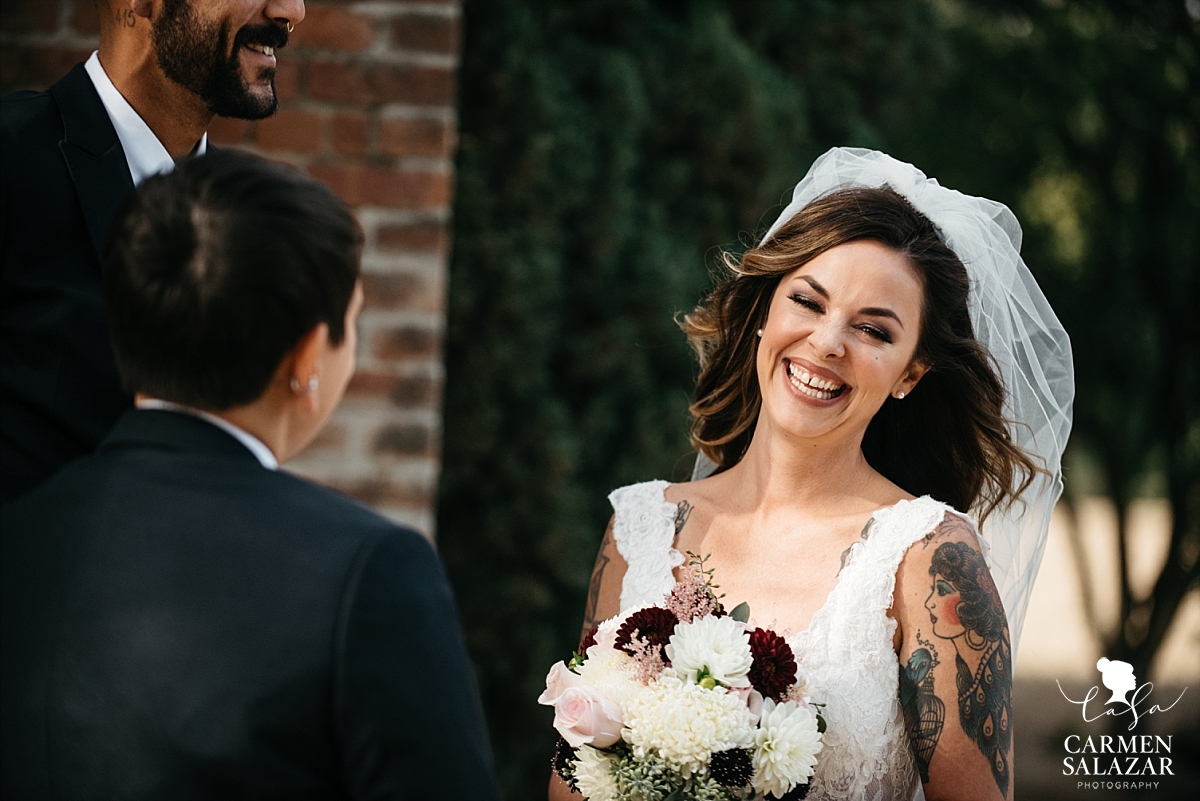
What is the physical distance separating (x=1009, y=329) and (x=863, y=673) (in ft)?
3.16

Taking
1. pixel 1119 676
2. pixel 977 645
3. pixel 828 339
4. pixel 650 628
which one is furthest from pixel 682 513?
pixel 1119 676

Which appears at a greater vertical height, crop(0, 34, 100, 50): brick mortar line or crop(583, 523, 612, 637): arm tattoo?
crop(0, 34, 100, 50): brick mortar line

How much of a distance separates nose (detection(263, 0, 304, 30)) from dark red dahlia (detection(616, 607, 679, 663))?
130 centimetres

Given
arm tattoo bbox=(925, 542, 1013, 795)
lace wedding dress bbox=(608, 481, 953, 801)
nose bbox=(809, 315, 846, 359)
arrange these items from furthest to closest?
nose bbox=(809, 315, 846, 359) → lace wedding dress bbox=(608, 481, 953, 801) → arm tattoo bbox=(925, 542, 1013, 795)

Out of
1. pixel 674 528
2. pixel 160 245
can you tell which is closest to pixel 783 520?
pixel 674 528

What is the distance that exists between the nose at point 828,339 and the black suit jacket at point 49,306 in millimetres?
1444

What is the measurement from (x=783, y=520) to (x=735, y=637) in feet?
2.12

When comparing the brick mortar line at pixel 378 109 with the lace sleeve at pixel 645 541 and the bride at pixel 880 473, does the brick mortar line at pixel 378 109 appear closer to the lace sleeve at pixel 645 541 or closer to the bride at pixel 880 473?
the bride at pixel 880 473

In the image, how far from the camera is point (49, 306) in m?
1.88

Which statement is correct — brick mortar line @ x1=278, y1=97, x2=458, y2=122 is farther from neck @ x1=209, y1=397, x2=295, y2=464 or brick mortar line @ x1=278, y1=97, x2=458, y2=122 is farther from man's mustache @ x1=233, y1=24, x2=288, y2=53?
neck @ x1=209, y1=397, x2=295, y2=464

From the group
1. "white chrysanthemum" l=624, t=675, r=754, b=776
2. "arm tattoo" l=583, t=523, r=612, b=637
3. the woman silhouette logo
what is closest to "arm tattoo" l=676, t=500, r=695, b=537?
Result: "arm tattoo" l=583, t=523, r=612, b=637

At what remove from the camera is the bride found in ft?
7.89

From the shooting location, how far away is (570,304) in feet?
16.3

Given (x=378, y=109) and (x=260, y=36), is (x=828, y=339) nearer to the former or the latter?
(x=260, y=36)
